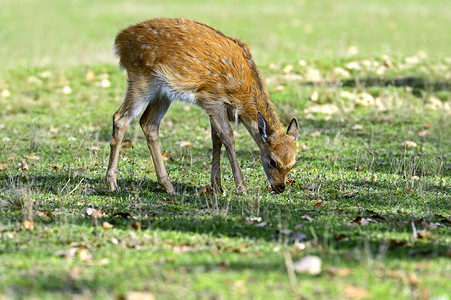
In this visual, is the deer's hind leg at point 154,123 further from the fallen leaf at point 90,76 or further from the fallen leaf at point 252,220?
the fallen leaf at point 90,76

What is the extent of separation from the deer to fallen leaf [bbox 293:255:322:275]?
126 inches

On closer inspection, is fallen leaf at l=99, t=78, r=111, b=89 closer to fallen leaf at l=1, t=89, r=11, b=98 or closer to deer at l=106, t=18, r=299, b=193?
fallen leaf at l=1, t=89, r=11, b=98

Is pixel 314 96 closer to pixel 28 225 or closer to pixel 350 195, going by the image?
pixel 350 195

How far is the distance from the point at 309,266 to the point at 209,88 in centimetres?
393

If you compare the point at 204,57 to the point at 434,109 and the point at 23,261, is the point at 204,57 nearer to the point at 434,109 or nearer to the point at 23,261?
the point at 23,261

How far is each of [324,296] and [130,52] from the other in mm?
5221

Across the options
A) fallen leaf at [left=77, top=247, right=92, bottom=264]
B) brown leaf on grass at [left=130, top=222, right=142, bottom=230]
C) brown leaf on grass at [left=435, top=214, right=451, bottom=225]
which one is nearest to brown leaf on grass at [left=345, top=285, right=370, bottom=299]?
fallen leaf at [left=77, top=247, right=92, bottom=264]

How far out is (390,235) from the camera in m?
5.83

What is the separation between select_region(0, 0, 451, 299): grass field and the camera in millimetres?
4562

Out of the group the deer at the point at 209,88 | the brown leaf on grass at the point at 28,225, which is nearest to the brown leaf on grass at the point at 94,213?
the brown leaf on grass at the point at 28,225

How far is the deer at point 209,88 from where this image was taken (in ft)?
26.3

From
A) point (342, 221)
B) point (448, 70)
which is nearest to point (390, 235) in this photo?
point (342, 221)

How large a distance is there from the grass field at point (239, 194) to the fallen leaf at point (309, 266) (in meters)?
0.05

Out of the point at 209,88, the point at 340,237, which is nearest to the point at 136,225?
the point at 340,237
